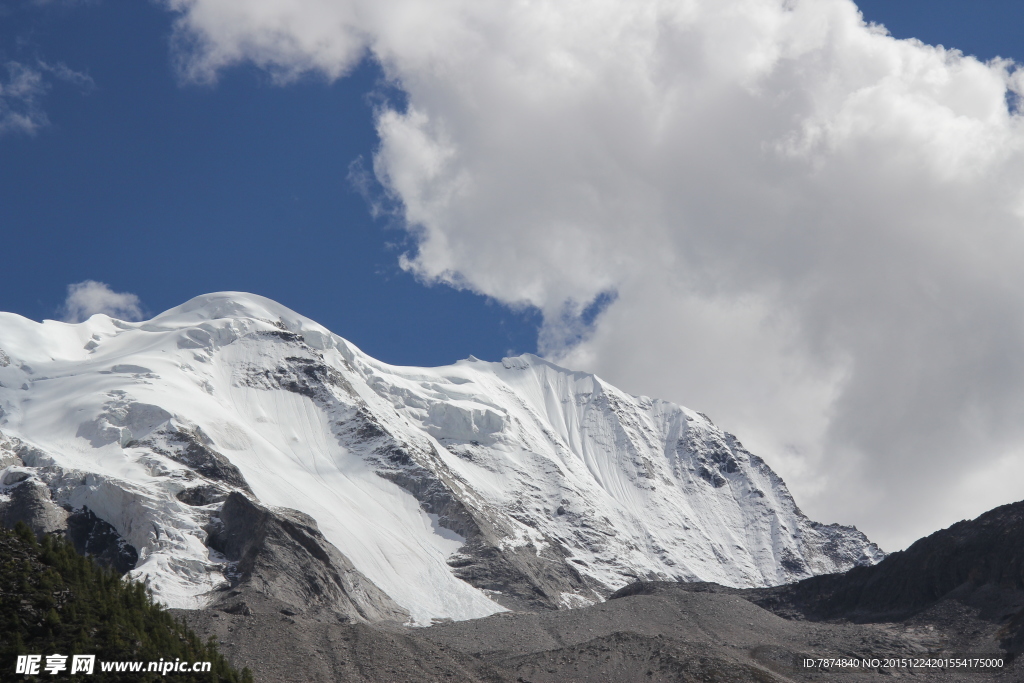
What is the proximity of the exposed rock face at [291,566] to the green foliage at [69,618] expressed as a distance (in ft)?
199

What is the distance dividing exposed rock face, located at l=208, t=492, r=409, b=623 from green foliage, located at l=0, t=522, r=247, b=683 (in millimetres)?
60570

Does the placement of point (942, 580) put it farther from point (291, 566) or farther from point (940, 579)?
point (291, 566)

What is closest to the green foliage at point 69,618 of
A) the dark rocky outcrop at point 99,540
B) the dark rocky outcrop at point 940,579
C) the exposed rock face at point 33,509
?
the dark rocky outcrop at point 99,540

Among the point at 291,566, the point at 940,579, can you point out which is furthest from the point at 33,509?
the point at 940,579

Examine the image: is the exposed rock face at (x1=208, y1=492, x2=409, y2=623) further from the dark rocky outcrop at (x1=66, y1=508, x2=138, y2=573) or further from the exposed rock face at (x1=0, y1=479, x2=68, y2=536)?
the exposed rock face at (x1=0, y1=479, x2=68, y2=536)

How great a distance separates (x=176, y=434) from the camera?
164000 millimetres

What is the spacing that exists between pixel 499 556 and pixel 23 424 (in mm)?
83860

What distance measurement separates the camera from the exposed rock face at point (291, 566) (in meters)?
123

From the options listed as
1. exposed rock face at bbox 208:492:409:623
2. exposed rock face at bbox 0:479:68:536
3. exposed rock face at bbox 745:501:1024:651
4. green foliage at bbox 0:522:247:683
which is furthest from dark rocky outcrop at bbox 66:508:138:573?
exposed rock face at bbox 745:501:1024:651

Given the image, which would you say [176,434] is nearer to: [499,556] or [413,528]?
[413,528]

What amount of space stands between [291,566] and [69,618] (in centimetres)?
7886

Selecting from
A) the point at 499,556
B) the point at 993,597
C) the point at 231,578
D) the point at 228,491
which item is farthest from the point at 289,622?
the point at 499,556

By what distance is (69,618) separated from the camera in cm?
5147

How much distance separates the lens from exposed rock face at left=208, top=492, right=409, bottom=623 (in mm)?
122625
